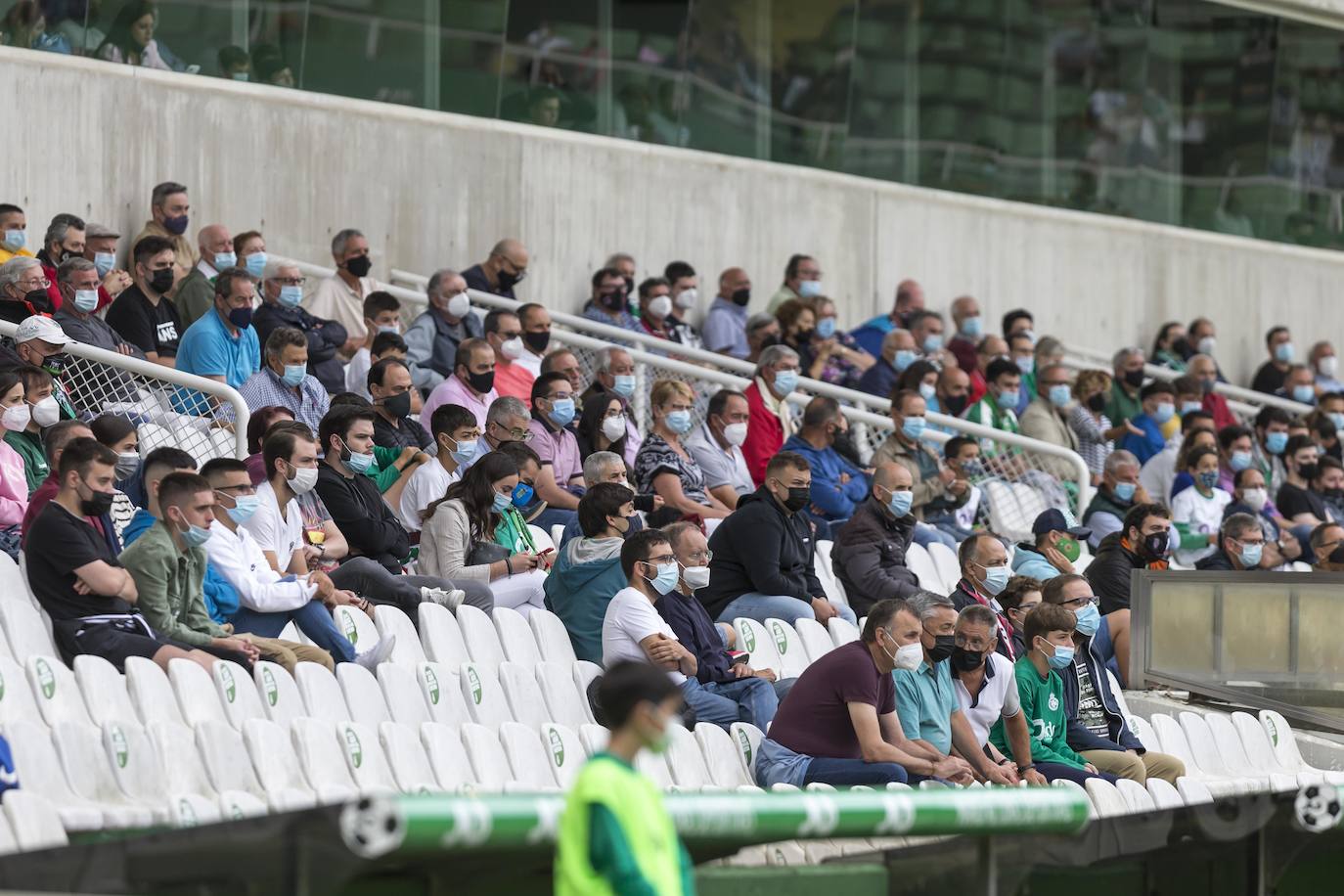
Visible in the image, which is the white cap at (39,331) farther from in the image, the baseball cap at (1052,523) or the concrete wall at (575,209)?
the baseball cap at (1052,523)

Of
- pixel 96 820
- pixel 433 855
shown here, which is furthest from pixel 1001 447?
pixel 433 855

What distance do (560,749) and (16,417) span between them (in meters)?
2.60

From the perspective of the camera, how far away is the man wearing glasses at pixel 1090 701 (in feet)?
33.2

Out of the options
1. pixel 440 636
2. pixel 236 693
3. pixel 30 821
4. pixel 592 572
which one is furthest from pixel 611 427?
pixel 30 821

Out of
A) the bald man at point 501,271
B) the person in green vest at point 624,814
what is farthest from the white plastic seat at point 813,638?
the person in green vest at point 624,814

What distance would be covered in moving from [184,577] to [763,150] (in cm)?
1058

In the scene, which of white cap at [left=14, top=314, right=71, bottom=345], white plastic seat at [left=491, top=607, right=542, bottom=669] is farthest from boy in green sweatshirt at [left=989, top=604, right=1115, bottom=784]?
white cap at [left=14, top=314, right=71, bottom=345]

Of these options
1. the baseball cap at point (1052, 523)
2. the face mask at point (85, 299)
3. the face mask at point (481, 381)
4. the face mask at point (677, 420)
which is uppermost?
the face mask at point (85, 299)

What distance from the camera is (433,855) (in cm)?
501

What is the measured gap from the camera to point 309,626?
29.0 ft

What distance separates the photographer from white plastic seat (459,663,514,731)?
894cm

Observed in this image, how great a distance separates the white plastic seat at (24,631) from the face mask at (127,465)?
1409mm

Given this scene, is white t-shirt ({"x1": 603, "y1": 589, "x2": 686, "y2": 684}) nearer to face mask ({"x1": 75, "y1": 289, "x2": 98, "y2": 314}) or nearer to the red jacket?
face mask ({"x1": 75, "y1": 289, "x2": 98, "y2": 314})

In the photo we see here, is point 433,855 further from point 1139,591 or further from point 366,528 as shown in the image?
point 1139,591
